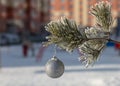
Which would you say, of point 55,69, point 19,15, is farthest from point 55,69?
point 19,15

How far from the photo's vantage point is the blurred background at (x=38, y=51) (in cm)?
1095

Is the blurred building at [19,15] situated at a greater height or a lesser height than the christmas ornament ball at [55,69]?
lesser

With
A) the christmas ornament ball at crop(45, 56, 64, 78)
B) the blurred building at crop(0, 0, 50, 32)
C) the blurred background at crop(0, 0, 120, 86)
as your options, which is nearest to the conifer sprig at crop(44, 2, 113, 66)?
the blurred background at crop(0, 0, 120, 86)

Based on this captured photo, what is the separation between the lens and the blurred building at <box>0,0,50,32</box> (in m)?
54.3

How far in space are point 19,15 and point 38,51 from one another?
31284 mm

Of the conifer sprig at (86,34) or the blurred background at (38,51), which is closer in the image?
the conifer sprig at (86,34)

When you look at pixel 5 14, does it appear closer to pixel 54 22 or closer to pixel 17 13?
pixel 17 13

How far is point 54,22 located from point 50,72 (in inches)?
20.7

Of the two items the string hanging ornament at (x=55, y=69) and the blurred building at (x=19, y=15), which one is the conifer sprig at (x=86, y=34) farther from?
the blurred building at (x=19, y=15)

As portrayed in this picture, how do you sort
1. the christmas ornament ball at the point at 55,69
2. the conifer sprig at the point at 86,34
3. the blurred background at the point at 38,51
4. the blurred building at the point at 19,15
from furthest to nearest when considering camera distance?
the blurred building at the point at 19,15 < the blurred background at the point at 38,51 < the christmas ornament ball at the point at 55,69 < the conifer sprig at the point at 86,34

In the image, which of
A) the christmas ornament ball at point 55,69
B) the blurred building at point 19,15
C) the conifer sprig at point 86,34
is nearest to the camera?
the conifer sprig at point 86,34

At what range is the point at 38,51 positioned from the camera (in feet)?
86.7

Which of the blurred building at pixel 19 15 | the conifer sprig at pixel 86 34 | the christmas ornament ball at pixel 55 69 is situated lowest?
the blurred building at pixel 19 15

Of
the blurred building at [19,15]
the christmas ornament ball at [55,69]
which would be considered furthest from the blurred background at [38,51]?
the christmas ornament ball at [55,69]
